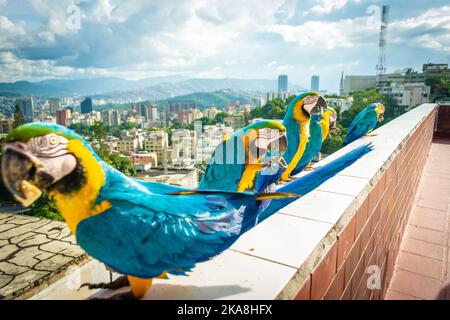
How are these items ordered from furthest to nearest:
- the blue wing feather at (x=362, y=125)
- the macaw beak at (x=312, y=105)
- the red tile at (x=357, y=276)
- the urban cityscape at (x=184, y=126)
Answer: the urban cityscape at (x=184, y=126) → the blue wing feather at (x=362, y=125) → the macaw beak at (x=312, y=105) → the red tile at (x=357, y=276)

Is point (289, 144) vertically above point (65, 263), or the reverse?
point (289, 144)

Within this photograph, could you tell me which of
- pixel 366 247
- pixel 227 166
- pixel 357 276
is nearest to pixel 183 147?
pixel 227 166

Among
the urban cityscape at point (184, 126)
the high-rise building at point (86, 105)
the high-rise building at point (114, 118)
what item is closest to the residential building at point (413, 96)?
the urban cityscape at point (184, 126)

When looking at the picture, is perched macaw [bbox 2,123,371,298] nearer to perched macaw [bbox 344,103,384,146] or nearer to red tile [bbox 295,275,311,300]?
red tile [bbox 295,275,311,300]

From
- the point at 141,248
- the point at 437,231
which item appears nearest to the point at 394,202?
the point at 437,231

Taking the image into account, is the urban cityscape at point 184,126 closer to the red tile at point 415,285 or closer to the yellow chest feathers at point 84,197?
the red tile at point 415,285

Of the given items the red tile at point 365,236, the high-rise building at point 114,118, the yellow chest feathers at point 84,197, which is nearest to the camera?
the yellow chest feathers at point 84,197
